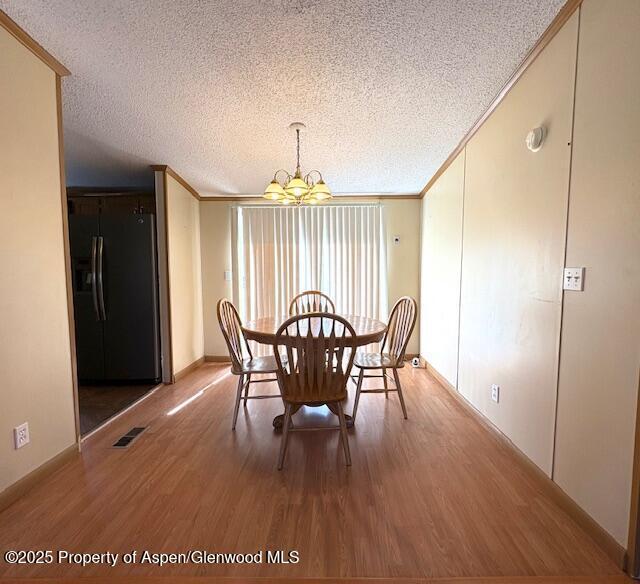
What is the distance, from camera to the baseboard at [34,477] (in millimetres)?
1517

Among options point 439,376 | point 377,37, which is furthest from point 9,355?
point 439,376

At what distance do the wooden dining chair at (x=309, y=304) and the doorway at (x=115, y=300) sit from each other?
1.47 metres

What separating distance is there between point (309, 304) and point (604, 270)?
2.55m

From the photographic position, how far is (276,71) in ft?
5.86

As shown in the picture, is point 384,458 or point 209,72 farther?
point 384,458

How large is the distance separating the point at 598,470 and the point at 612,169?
1.25 m

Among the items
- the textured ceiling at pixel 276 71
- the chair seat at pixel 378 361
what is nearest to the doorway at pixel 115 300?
the textured ceiling at pixel 276 71

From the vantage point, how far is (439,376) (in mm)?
3393

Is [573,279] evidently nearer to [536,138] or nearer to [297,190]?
[536,138]

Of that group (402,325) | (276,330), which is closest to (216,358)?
(276,330)

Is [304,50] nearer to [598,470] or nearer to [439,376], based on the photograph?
[598,470]

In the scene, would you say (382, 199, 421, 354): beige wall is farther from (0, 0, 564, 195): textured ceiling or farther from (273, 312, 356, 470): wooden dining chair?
(273, 312, 356, 470): wooden dining chair

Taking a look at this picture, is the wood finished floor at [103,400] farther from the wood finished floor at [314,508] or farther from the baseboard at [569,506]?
the baseboard at [569,506]

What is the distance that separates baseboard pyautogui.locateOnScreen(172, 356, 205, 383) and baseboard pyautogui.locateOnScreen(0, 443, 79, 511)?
1465 millimetres
